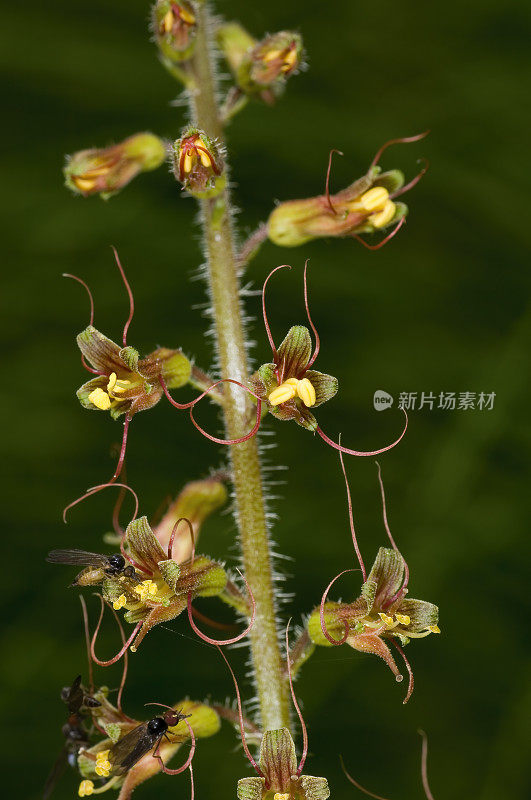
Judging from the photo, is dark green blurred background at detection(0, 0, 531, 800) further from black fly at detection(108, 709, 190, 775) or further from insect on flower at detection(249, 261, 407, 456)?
insect on flower at detection(249, 261, 407, 456)

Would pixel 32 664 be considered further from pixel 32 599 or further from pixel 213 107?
pixel 213 107

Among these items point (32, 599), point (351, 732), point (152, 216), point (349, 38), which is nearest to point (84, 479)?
point (32, 599)

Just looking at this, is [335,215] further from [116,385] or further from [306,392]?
[116,385]

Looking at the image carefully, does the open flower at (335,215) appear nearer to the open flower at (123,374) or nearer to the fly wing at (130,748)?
the open flower at (123,374)

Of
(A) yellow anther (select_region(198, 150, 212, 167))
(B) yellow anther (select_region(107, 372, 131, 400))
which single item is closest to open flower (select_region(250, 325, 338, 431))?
(B) yellow anther (select_region(107, 372, 131, 400))

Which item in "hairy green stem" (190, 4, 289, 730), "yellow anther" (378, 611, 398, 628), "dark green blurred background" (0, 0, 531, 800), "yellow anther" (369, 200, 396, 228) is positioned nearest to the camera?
"yellow anther" (378, 611, 398, 628)

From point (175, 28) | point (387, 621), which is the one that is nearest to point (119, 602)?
point (387, 621)

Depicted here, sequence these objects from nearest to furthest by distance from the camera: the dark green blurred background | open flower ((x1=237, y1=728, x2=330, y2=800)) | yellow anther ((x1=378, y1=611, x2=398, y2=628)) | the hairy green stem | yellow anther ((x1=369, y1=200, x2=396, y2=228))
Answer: open flower ((x1=237, y1=728, x2=330, y2=800)) → yellow anther ((x1=378, y1=611, x2=398, y2=628)) → the hairy green stem → yellow anther ((x1=369, y1=200, x2=396, y2=228)) → the dark green blurred background
